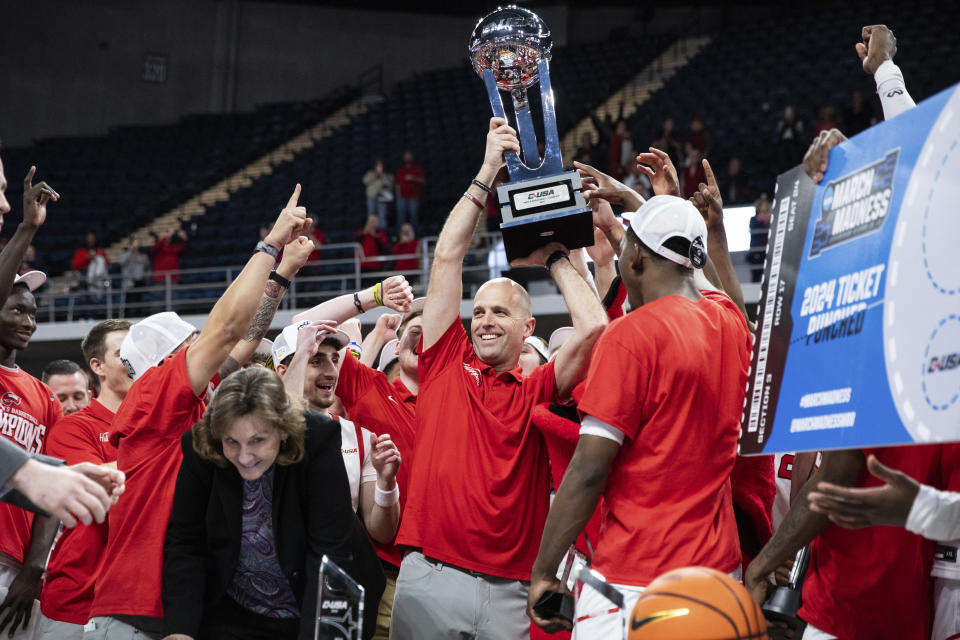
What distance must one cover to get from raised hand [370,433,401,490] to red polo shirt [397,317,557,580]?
7.3 inches

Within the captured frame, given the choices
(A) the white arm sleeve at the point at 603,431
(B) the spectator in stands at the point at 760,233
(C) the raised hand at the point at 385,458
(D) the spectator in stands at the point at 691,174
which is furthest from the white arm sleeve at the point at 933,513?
(D) the spectator in stands at the point at 691,174

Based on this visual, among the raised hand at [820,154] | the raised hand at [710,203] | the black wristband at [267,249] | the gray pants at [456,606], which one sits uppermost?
the raised hand at [710,203]

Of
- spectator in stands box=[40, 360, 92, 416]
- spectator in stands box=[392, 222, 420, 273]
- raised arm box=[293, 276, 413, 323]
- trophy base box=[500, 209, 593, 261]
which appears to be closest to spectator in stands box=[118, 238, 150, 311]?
spectator in stands box=[392, 222, 420, 273]

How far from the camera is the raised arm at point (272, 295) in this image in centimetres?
363

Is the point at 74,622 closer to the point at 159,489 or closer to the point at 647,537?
the point at 159,489

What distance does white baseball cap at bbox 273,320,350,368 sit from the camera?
4.03 meters

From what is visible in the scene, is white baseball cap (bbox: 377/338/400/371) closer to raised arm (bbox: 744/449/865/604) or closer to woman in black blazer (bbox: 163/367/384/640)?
woman in black blazer (bbox: 163/367/384/640)

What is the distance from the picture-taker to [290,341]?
411cm

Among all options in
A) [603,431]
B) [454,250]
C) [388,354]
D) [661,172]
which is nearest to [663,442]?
[603,431]

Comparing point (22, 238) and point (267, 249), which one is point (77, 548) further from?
point (267, 249)

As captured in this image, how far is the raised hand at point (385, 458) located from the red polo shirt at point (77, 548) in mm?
1041

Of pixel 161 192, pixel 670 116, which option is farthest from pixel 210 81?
pixel 670 116

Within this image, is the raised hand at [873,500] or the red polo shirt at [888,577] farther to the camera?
the red polo shirt at [888,577]

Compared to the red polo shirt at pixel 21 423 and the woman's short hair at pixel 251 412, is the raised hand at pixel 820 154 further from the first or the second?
the red polo shirt at pixel 21 423
